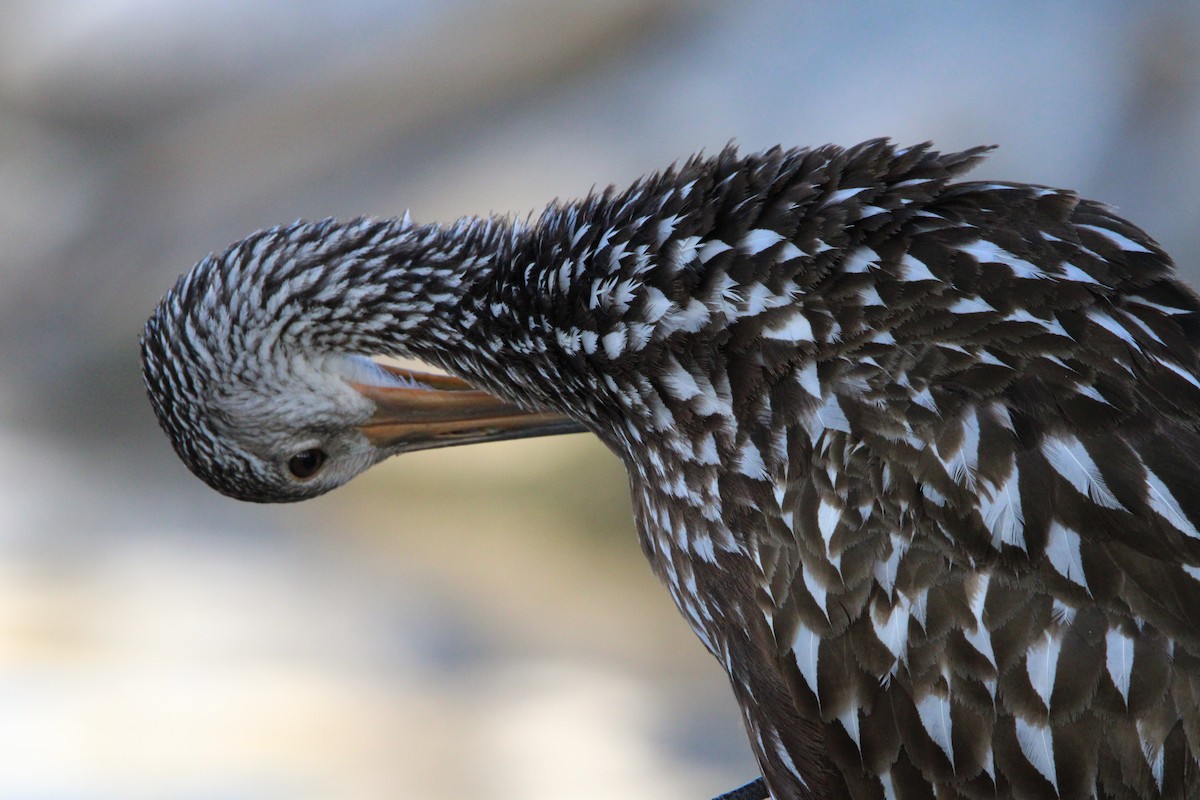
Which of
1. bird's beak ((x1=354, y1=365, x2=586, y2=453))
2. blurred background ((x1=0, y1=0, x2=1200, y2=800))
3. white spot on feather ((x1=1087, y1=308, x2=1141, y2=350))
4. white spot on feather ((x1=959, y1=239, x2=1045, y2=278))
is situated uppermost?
blurred background ((x1=0, y1=0, x2=1200, y2=800))

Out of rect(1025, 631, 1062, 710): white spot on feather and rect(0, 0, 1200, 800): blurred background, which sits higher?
rect(0, 0, 1200, 800): blurred background

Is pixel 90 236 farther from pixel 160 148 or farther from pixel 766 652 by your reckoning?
pixel 766 652

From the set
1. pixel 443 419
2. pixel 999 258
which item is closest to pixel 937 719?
pixel 999 258

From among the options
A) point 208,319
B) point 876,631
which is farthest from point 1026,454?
point 208,319

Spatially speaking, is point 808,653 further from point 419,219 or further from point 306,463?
point 419,219

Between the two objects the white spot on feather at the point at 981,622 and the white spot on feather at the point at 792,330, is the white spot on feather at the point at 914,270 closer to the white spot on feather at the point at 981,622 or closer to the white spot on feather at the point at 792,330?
the white spot on feather at the point at 792,330

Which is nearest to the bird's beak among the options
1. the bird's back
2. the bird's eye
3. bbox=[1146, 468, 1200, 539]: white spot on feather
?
the bird's eye

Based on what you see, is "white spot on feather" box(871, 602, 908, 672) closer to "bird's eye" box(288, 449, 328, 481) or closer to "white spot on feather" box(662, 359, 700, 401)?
"white spot on feather" box(662, 359, 700, 401)
